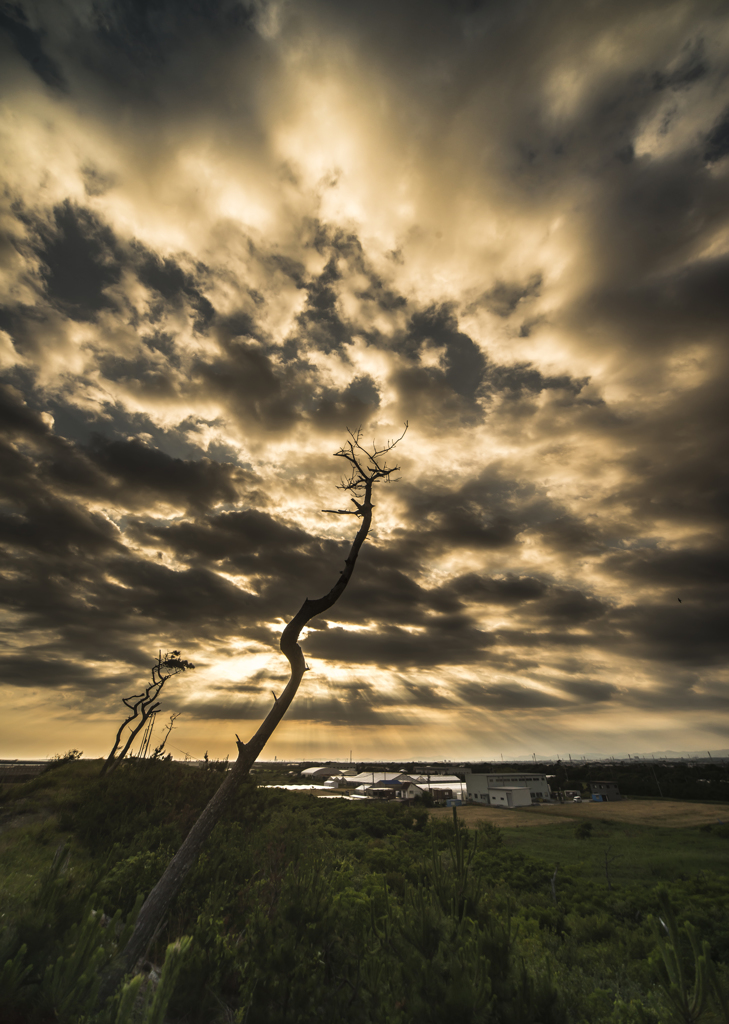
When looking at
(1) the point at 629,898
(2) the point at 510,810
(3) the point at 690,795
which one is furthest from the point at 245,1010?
(3) the point at 690,795

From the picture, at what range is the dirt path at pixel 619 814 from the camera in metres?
57.5

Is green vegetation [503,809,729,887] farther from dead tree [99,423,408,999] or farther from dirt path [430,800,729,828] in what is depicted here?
dead tree [99,423,408,999]

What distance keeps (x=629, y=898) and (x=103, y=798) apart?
24359 mm

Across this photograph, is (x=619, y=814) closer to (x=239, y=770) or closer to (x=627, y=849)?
(x=627, y=849)

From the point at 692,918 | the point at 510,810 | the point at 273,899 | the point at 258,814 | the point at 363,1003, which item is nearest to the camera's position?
the point at 363,1003

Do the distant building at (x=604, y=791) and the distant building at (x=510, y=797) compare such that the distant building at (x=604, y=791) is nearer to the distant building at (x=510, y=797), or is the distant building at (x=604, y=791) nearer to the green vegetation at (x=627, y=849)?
the distant building at (x=510, y=797)

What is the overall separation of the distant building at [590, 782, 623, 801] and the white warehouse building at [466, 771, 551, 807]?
967 centimetres

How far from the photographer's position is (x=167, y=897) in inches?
290

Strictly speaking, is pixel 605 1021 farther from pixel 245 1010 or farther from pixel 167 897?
pixel 167 897

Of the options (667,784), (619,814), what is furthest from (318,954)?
(667,784)

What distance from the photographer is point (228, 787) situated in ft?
26.2

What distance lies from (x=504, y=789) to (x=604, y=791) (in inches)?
1036

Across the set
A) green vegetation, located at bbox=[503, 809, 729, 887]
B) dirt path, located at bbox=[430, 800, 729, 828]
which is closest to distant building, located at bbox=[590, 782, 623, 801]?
dirt path, located at bbox=[430, 800, 729, 828]

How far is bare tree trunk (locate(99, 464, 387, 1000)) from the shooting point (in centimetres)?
704
